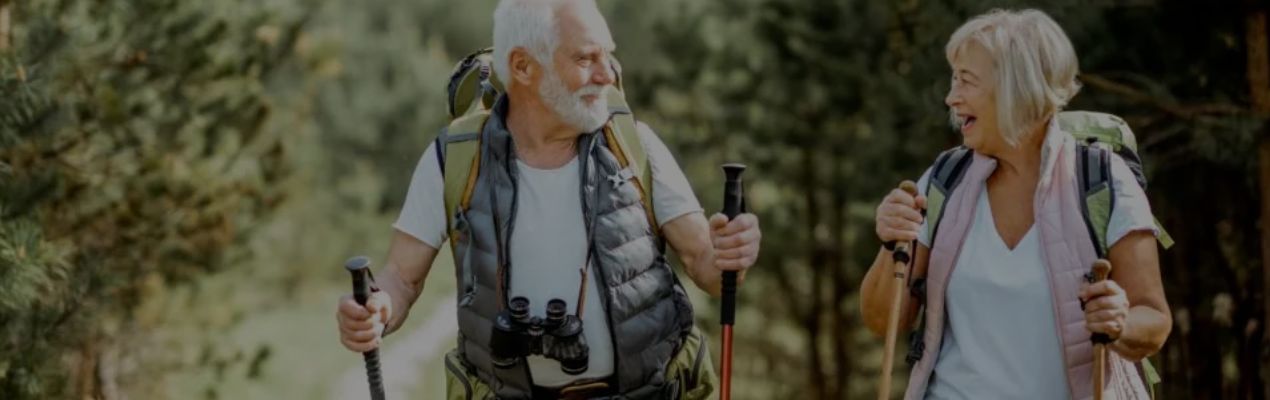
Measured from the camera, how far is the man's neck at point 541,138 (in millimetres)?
4309

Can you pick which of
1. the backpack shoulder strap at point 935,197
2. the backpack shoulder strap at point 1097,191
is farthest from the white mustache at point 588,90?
the backpack shoulder strap at point 1097,191

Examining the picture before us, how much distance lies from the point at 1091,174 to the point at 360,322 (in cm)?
150

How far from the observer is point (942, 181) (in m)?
4.11

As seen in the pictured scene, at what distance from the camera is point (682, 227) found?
436 cm

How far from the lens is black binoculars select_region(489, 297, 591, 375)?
415 centimetres

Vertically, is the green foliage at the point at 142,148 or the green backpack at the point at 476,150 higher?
the green backpack at the point at 476,150

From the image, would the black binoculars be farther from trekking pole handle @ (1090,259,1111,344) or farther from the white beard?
trekking pole handle @ (1090,259,1111,344)

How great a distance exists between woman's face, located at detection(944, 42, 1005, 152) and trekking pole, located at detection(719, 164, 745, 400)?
1.50ft

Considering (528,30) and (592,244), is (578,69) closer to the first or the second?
(528,30)

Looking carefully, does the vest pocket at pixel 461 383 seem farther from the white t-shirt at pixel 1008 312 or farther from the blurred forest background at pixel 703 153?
the blurred forest background at pixel 703 153

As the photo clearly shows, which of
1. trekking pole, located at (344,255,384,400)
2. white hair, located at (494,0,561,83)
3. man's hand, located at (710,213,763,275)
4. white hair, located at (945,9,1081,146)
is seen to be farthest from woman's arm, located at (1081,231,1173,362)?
trekking pole, located at (344,255,384,400)

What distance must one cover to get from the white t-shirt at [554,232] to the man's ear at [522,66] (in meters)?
0.19

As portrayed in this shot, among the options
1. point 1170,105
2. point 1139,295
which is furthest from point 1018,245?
point 1170,105

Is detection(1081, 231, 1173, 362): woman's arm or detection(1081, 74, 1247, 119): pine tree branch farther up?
detection(1081, 231, 1173, 362): woman's arm
